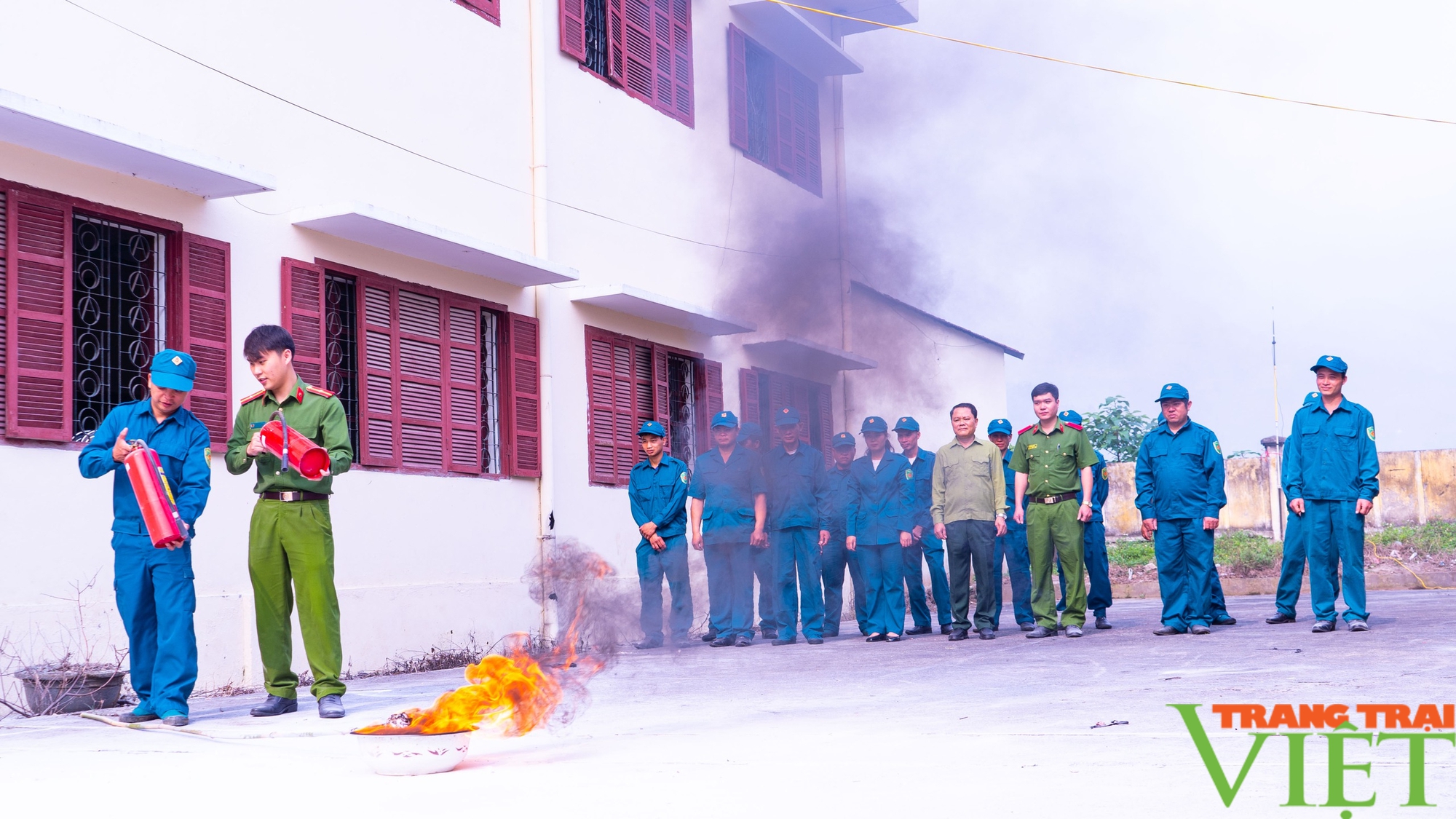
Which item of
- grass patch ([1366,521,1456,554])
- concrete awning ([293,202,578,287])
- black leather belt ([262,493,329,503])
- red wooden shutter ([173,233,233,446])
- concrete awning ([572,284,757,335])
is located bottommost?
grass patch ([1366,521,1456,554])

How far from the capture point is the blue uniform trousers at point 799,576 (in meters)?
10.6

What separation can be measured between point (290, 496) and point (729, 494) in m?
4.95

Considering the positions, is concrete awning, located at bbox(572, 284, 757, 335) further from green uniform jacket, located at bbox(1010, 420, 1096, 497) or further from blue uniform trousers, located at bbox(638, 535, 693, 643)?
green uniform jacket, located at bbox(1010, 420, 1096, 497)

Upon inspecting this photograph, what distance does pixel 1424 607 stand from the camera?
456 inches

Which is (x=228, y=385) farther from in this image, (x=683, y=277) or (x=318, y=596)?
(x=683, y=277)

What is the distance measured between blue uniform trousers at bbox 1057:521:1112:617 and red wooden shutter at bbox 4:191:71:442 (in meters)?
7.23

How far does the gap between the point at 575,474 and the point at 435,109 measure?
341cm

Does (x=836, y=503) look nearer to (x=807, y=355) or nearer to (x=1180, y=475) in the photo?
(x=1180, y=475)

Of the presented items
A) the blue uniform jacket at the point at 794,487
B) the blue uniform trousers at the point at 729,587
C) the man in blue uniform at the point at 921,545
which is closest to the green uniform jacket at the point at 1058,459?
the man in blue uniform at the point at 921,545

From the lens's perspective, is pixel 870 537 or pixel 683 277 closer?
pixel 870 537

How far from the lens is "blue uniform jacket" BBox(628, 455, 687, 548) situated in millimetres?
10500

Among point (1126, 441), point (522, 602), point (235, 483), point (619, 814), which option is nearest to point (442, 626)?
point (522, 602)

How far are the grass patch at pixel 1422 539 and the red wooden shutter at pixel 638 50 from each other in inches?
495

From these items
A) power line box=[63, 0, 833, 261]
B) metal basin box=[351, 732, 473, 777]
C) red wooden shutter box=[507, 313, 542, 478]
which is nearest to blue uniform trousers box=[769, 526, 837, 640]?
red wooden shutter box=[507, 313, 542, 478]
